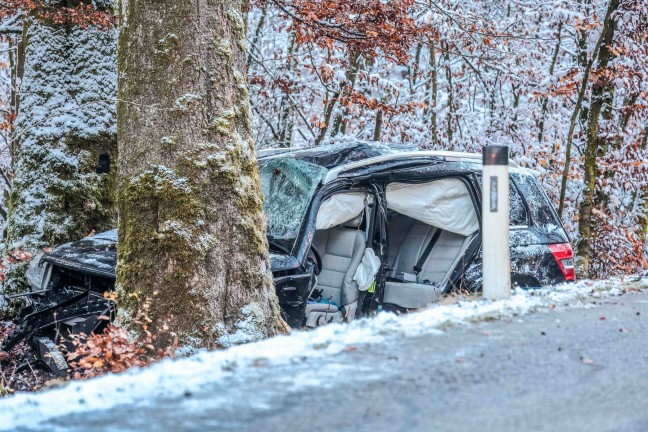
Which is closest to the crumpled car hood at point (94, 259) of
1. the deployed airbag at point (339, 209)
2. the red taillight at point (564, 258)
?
the deployed airbag at point (339, 209)

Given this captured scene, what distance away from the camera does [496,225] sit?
4527 millimetres

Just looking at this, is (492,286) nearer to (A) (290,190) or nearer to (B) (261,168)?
(A) (290,190)

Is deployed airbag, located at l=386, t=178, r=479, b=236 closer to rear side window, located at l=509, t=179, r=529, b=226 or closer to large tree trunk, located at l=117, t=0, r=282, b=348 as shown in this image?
rear side window, located at l=509, t=179, r=529, b=226

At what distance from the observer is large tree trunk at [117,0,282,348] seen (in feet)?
16.9

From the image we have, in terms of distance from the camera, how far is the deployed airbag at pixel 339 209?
6.42 m

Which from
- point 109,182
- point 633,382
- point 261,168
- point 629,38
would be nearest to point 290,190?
point 261,168

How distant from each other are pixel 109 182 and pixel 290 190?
318 centimetres

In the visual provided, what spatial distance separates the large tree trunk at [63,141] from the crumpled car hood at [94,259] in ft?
7.22

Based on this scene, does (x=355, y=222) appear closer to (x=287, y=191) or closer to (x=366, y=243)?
(x=366, y=243)

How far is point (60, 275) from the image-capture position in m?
5.96

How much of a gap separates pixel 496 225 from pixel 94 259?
338 centimetres

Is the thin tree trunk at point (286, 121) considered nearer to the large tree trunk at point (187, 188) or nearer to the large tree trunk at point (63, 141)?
the large tree trunk at point (63, 141)

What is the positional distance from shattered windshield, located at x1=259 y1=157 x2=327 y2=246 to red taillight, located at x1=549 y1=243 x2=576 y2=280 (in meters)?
2.51

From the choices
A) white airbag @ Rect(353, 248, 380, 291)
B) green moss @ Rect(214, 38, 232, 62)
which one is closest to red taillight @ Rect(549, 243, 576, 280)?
white airbag @ Rect(353, 248, 380, 291)
